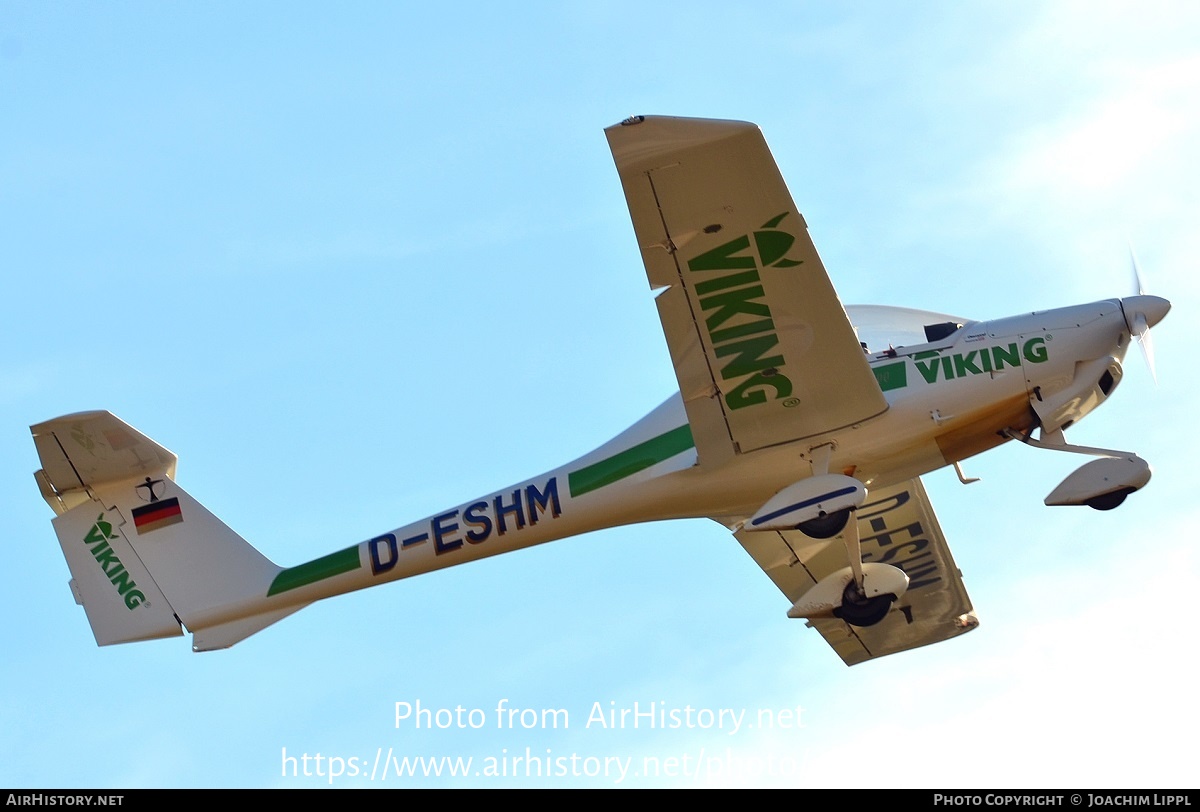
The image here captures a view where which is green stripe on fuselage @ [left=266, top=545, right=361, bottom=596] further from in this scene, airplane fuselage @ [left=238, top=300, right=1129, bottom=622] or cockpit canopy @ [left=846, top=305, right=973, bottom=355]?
cockpit canopy @ [left=846, top=305, right=973, bottom=355]

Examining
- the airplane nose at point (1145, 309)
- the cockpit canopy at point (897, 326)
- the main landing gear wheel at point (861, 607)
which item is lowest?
the main landing gear wheel at point (861, 607)

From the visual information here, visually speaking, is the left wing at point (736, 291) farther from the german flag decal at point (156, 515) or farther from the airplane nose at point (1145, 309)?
the german flag decal at point (156, 515)

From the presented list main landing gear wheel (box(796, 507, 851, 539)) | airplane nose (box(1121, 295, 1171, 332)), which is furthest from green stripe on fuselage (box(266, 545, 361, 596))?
airplane nose (box(1121, 295, 1171, 332))

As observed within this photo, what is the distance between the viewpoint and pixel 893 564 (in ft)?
51.7

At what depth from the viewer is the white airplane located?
11305mm

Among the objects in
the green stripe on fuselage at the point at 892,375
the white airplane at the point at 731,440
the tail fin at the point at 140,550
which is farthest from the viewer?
the tail fin at the point at 140,550

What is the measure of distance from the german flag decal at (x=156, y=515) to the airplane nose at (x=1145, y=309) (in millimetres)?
9113

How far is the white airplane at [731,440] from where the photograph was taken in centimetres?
1130

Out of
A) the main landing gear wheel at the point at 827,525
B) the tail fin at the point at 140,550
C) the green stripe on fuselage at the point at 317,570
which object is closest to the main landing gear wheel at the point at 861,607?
the main landing gear wheel at the point at 827,525

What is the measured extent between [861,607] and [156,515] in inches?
275

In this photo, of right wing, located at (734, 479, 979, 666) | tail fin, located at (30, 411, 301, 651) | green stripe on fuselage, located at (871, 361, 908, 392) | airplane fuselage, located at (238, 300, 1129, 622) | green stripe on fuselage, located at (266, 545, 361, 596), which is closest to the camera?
airplane fuselage, located at (238, 300, 1129, 622)

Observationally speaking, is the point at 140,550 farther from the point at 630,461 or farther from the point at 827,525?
the point at 827,525
